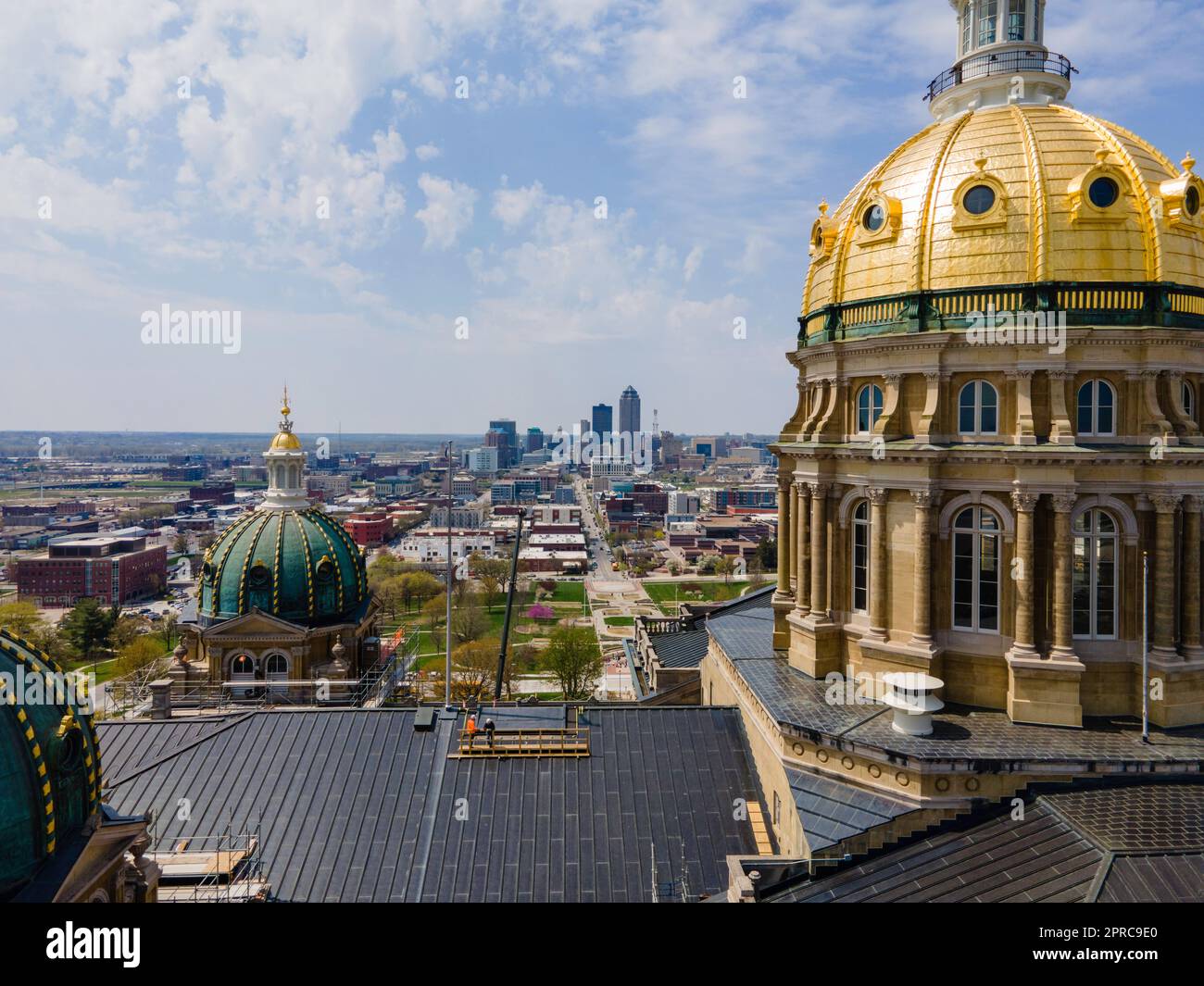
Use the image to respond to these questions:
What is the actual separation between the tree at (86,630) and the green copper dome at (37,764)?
325ft

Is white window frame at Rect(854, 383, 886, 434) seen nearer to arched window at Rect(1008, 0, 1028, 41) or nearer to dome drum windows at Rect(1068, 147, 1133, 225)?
dome drum windows at Rect(1068, 147, 1133, 225)

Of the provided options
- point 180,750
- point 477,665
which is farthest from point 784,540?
point 477,665

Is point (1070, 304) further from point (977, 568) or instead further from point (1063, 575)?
point (977, 568)

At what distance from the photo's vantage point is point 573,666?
7306 centimetres

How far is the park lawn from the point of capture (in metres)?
140

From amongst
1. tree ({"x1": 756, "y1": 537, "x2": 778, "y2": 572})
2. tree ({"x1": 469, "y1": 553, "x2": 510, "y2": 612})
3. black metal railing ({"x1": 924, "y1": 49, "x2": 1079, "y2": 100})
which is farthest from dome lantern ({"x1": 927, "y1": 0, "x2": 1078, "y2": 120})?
tree ({"x1": 756, "y1": 537, "x2": 778, "y2": 572})

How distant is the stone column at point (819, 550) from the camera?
88.4 ft

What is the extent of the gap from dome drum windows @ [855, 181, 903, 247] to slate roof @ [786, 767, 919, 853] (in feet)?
55.1

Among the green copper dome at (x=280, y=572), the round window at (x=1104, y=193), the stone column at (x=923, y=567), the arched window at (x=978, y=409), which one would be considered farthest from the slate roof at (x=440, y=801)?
the round window at (x=1104, y=193)

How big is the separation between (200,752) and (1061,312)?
29.0 m

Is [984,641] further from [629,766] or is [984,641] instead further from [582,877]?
[582,877]

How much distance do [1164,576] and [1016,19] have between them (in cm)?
1976

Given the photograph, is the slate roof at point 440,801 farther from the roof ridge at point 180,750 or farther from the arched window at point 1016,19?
the arched window at point 1016,19
